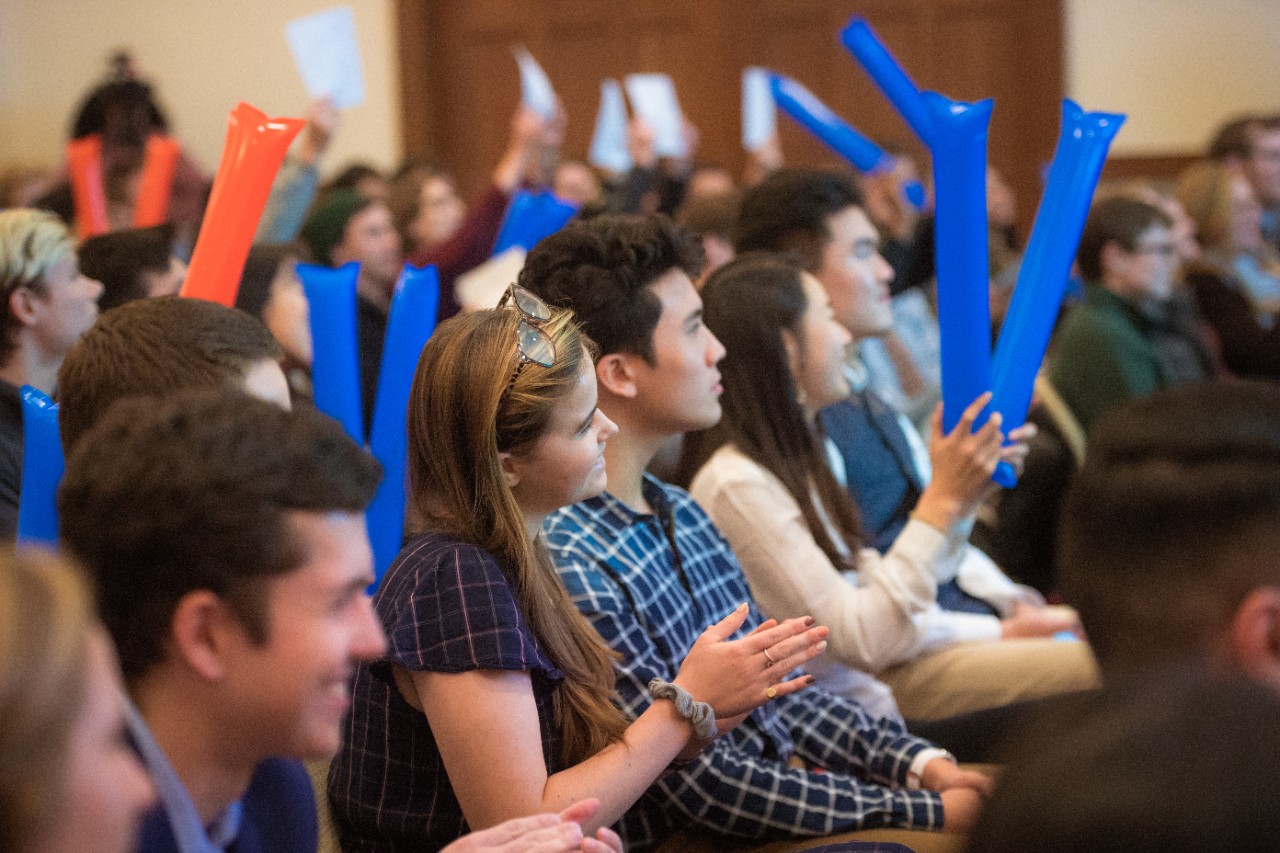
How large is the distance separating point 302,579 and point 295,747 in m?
0.13

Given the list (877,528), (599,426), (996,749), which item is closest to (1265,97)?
(877,528)

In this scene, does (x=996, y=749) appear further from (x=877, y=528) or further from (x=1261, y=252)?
(x=1261, y=252)

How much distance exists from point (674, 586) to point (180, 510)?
842mm

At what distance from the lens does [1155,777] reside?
2.18 ft

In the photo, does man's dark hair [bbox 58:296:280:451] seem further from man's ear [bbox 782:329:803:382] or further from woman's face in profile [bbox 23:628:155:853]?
man's ear [bbox 782:329:803:382]

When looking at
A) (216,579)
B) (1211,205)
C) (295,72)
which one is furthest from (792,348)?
(295,72)

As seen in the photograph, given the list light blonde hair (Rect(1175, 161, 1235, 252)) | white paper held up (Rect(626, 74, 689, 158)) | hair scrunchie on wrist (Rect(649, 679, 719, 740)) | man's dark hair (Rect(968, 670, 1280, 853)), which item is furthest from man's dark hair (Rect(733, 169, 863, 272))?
light blonde hair (Rect(1175, 161, 1235, 252))

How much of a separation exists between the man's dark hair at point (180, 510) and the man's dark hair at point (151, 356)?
440 mm

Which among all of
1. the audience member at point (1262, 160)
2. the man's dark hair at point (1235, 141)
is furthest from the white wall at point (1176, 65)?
the audience member at point (1262, 160)

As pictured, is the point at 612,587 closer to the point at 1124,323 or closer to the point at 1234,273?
the point at 1124,323

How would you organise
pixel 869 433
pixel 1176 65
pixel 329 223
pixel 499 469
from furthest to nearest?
pixel 1176 65, pixel 329 223, pixel 869 433, pixel 499 469

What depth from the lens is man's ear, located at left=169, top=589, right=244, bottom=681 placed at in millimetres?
1006

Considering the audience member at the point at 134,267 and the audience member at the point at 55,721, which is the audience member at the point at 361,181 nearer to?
the audience member at the point at 134,267

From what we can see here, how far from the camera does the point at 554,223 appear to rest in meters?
2.54
